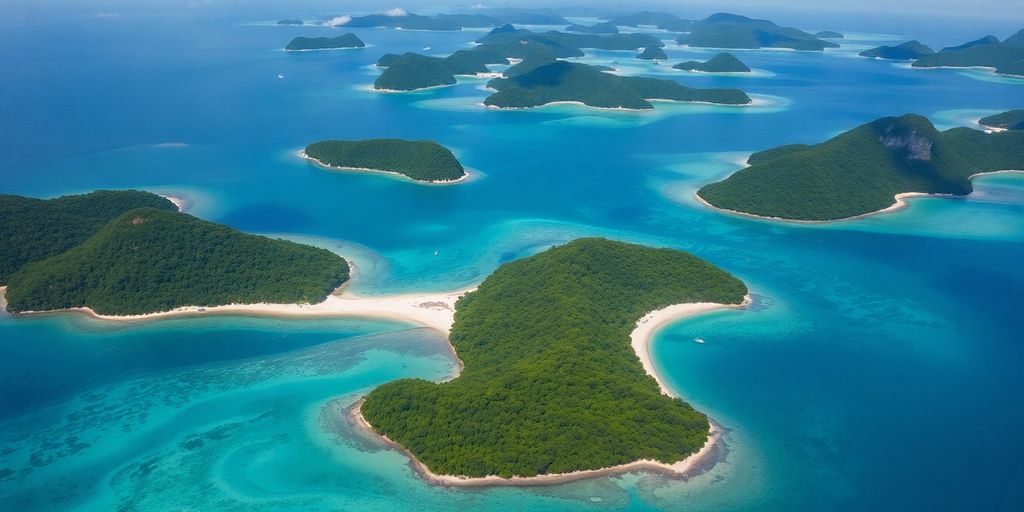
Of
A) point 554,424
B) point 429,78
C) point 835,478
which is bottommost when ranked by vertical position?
point 835,478

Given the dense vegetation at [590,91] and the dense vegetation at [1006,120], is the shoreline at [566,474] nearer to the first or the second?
the dense vegetation at [590,91]

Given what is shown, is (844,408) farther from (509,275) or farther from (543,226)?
(543,226)

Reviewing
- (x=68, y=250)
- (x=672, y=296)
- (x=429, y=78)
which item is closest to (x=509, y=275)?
(x=672, y=296)

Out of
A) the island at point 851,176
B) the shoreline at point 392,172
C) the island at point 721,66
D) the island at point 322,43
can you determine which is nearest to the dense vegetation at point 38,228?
the shoreline at point 392,172

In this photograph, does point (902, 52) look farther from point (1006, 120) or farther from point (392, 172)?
point (392, 172)

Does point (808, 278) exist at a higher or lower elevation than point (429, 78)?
lower

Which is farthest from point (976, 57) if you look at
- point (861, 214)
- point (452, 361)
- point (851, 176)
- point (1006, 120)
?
point (452, 361)
